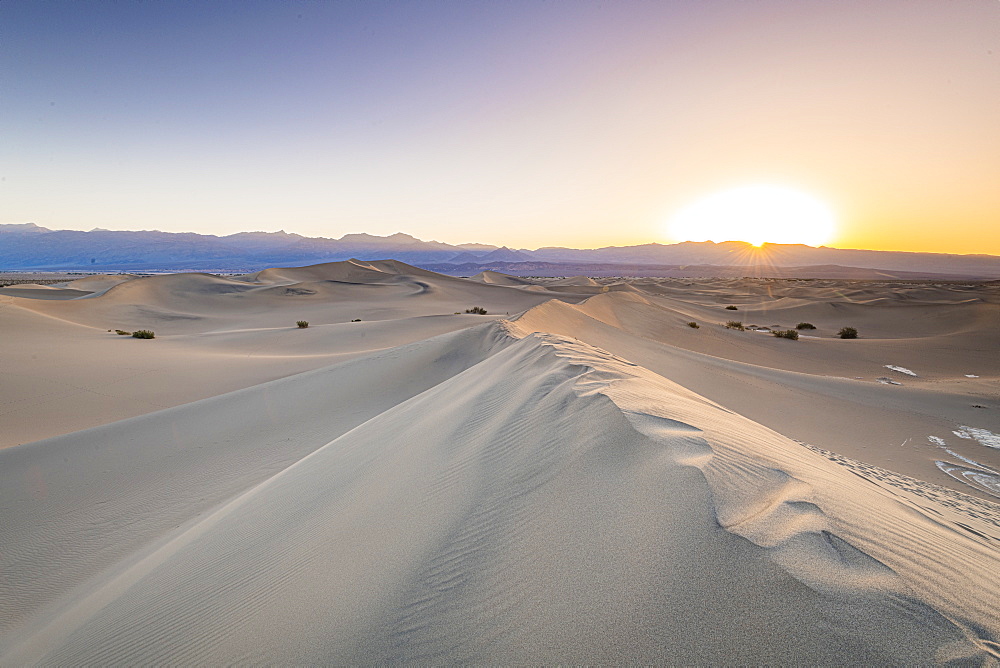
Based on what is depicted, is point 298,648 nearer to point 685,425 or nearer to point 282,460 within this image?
point 685,425

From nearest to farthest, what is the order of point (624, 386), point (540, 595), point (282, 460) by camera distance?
point (540, 595) → point (624, 386) → point (282, 460)

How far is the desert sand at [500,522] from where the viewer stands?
1386 mm

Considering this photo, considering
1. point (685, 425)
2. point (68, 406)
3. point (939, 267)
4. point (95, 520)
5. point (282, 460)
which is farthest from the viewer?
point (939, 267)

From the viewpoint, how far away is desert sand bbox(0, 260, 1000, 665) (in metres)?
1.39

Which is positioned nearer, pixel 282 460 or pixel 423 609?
pixel 423 609

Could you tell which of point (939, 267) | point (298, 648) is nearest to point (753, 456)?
point (298, 648)

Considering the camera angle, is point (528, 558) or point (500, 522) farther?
point (500, 522)

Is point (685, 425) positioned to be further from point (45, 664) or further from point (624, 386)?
point (45, 664)

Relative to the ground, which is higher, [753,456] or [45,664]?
[753,456]

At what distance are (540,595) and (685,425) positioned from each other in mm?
1727

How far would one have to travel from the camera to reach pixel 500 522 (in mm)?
2223

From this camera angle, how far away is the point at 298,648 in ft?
5.80

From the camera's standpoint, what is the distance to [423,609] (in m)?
1.75

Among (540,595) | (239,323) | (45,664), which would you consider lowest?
(239,323)
